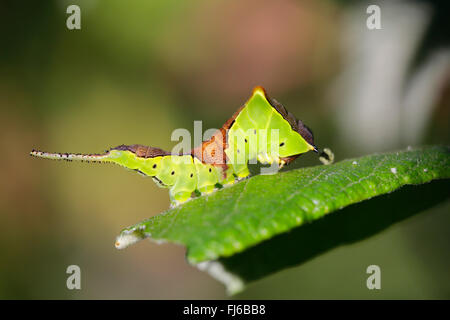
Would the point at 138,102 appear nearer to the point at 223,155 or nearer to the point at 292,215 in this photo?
the point at 223,155

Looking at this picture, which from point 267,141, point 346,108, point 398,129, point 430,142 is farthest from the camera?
point 346,108

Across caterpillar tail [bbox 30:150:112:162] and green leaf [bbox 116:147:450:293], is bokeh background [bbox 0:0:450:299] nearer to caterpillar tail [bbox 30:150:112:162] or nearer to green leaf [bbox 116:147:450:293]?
green leaf [bbox 116:147:450:293]

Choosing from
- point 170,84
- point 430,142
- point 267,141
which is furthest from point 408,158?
point 170,84

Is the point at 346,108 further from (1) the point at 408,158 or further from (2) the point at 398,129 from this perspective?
(1) the point at 408,158

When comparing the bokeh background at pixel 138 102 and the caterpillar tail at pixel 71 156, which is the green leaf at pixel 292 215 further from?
the bokeh background at pixel 138 102

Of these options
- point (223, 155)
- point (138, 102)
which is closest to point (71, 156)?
point (223, 155)

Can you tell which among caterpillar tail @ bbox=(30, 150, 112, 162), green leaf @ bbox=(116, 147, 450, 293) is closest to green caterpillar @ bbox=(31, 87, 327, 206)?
caterpillar tail @ bbox=(30, 150, 112, 162)
